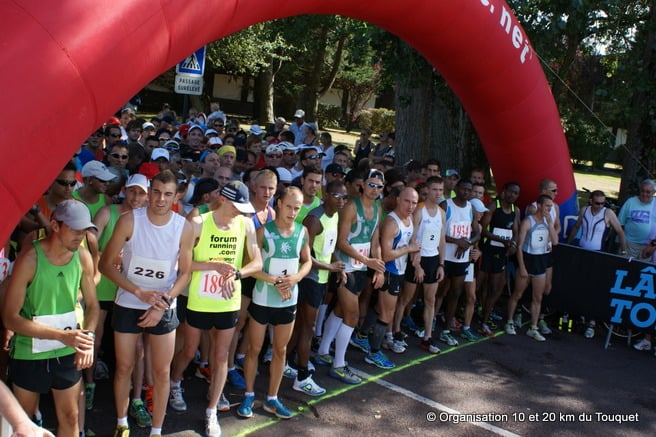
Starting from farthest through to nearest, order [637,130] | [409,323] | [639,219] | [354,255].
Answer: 1. [637,130]
2. [639,219]
3. [409,323]
4. [354,255]

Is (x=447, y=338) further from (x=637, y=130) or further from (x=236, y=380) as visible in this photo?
(x=637, y=130)

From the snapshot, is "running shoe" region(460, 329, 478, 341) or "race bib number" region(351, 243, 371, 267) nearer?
"race bib number" region(351, 243, 371, 267)

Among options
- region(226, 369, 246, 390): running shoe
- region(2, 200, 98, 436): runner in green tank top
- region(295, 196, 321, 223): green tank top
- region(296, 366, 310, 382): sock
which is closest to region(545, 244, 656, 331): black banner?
region(295, 196, 321, 223): green tank top

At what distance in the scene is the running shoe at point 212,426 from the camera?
16.1ft

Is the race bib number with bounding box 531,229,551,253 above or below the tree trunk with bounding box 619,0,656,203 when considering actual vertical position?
below

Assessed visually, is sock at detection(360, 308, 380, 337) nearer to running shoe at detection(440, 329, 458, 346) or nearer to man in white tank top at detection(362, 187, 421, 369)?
man in white tank top at detection(362, 187, 421, 369)

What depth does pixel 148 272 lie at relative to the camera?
4523mm

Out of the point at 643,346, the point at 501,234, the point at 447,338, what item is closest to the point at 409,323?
the point at 447,338

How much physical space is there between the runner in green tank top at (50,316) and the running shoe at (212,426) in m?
1.22

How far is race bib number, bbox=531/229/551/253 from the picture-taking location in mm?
8016

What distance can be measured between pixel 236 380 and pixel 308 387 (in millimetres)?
651

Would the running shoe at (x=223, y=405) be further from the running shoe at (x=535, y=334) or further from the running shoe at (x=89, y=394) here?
the running shoe at (x=535, y=334)

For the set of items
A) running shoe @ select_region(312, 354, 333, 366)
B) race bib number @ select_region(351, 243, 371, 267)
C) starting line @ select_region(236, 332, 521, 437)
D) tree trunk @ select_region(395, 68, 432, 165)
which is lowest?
starting line @ select_region(236, 332, 521, 437)

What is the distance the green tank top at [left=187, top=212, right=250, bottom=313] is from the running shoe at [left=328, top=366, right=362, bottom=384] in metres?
1.71
